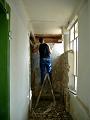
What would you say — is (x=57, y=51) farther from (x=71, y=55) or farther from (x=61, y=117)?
(x=61, y=117)

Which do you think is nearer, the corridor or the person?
the corridor

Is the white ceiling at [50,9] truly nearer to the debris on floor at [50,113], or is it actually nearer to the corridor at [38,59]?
the corridor at [38,59]

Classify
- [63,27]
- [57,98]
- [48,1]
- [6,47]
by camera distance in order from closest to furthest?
1. [6,47]
2. [48,1]
3. [63,27]
4. [57,98]

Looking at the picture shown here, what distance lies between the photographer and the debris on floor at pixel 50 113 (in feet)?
15.8

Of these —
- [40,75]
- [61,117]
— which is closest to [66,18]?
[61,117]

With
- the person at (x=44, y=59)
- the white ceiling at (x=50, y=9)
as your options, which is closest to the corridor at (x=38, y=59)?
the white ceiling at (x=50, y=9)

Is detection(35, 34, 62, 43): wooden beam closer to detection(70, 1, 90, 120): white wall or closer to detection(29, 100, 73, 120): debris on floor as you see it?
detection(29, 100, 73, 120): debris on floor

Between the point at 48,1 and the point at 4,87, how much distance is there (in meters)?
1.95

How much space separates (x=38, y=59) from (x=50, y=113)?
264cm

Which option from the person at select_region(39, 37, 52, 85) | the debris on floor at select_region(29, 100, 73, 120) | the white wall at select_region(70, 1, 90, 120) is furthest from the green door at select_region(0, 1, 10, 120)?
the person at select_region(39, 37, 52, 85)

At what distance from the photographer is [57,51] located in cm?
740

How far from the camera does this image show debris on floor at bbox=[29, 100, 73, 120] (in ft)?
15.8

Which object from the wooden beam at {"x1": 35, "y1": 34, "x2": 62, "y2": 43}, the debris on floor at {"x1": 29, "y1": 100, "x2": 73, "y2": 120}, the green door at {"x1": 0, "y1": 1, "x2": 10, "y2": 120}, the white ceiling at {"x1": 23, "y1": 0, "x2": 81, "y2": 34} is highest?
the white ceiling at {"x1": 23, "y1": 0, "x2": 81, "y2": 34}

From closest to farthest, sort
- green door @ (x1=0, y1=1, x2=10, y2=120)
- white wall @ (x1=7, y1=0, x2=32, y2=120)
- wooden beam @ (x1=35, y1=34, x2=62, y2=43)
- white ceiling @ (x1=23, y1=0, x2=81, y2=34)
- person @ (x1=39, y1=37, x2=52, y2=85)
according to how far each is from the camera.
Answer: green door @ (x1=0, y1=1, x2=10, y2=120), white wall @ (x1=7, y1=0, x2=32, y2=120), white ceiling @ (x1=23, y1=0, x2=81, y2=34), person @ (x1=39, y1=37, x2=52, y2=85), wooden beam @ (x1=35, y1=34, x2=62, y2=43)
